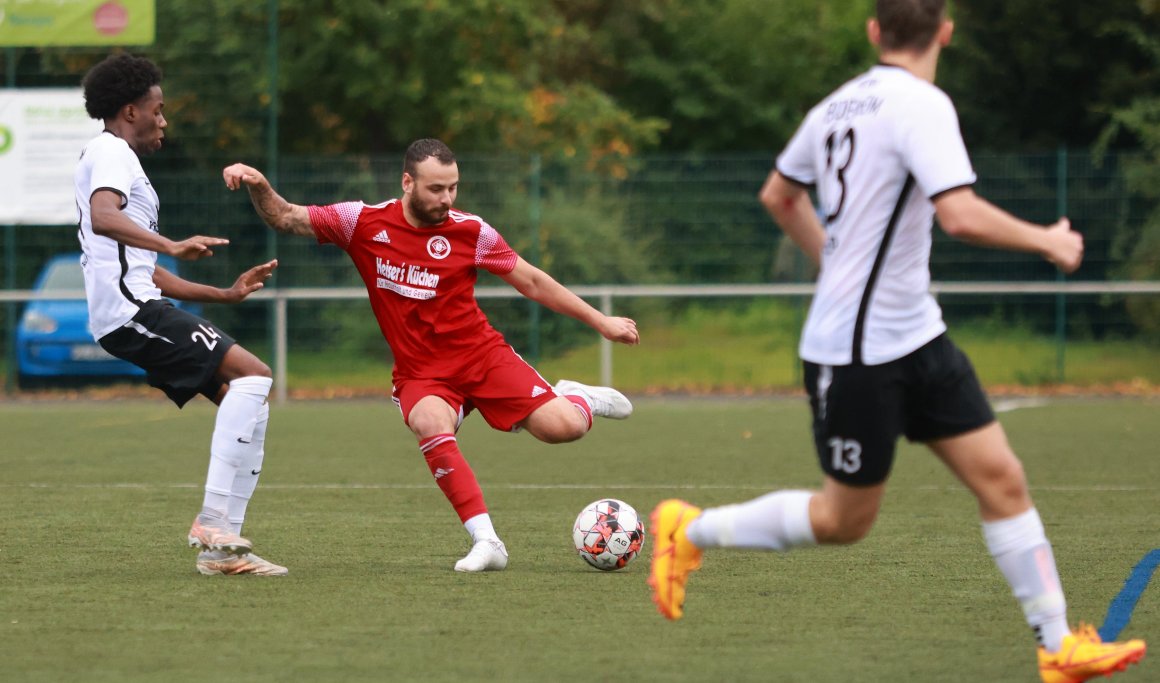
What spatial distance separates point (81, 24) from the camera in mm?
17766

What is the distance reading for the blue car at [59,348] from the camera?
17312mm

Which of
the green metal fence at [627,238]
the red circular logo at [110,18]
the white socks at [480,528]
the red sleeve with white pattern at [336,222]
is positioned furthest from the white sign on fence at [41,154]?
the white socks at [480,528]

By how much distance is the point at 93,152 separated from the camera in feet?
20.6

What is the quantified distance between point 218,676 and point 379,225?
2769 millimetres

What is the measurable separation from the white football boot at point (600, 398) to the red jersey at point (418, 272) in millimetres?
459

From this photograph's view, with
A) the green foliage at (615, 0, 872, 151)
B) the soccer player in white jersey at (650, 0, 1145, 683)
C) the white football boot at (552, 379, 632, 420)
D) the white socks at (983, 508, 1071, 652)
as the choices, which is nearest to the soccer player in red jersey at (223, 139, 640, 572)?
the white football boot at (552, 379, 632, 420)

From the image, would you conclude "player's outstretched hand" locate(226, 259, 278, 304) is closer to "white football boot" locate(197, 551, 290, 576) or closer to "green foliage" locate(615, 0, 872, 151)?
"white football boot" locate(197, 551, 290, 576)

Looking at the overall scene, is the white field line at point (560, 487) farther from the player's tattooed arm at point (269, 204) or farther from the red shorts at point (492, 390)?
the player's tattooed arm at point (269, 204)

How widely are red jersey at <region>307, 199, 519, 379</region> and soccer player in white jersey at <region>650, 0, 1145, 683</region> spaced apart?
2.64 meters

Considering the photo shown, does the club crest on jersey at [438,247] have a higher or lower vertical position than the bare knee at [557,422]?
higher

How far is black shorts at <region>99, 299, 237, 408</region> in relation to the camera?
6359 mm

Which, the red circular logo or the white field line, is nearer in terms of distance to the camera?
the white field line

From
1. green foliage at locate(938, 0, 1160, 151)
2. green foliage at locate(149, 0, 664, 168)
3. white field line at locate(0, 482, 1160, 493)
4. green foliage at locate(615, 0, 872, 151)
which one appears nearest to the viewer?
white field line at locate(0, 482, 1160, 493)

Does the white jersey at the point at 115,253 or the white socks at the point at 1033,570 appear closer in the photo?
the white socks at the point at 1033,570
